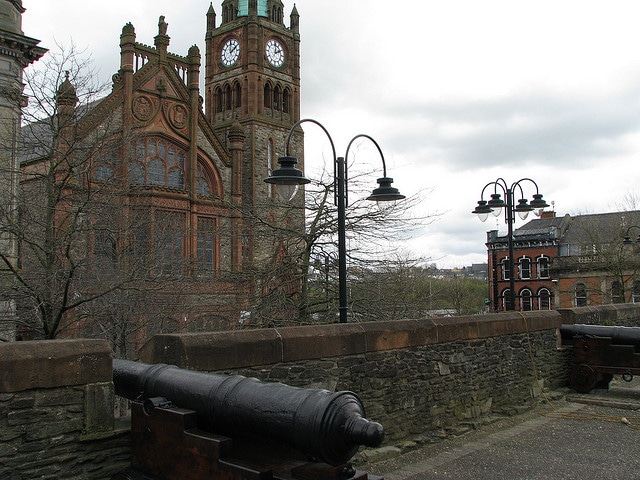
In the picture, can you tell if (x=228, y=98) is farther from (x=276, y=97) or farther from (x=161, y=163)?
(x=161, y=163)

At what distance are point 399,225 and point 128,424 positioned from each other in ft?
37.1

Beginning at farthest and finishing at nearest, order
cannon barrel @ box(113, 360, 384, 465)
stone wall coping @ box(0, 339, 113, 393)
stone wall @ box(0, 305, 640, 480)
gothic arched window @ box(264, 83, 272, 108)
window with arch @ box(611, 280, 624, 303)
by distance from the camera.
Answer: gothic arched window @ box(264, 83, 272, 108) < window with arch @ box(611, 280, 624, 303) < stone wall @ box(0, 305, 640, 480) < stone wall coping @ box(0, 339, 113, 393) < cannon barrel @ box(113, 360, 384, 465)

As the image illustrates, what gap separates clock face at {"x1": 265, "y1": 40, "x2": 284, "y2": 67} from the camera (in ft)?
156

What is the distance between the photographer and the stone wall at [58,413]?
4.11m

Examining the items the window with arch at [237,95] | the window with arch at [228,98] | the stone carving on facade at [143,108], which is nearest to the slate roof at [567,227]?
the window with arch at [237,95]

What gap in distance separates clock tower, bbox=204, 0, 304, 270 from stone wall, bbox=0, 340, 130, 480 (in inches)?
1438

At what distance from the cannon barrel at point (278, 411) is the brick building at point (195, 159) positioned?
28.8 feet

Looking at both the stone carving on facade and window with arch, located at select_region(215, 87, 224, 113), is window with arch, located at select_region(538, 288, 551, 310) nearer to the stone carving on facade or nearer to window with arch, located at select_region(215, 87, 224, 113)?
window with arch, located at select_region(215, 87, 224, 113)

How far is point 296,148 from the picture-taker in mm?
45656

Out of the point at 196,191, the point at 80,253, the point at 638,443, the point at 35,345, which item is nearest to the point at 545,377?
the point at 638,443

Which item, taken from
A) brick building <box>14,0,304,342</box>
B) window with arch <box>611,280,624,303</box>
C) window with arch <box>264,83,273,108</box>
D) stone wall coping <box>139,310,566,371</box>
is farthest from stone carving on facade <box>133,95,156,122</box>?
stone wall coping <box>139,310,566,371</box>

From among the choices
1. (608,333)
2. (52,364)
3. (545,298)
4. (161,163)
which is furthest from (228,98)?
(52,364)

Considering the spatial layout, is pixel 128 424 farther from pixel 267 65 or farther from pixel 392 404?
pixel 267 65

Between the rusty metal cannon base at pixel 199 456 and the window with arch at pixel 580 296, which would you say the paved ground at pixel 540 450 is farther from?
the window with arch at pixel 580 296
